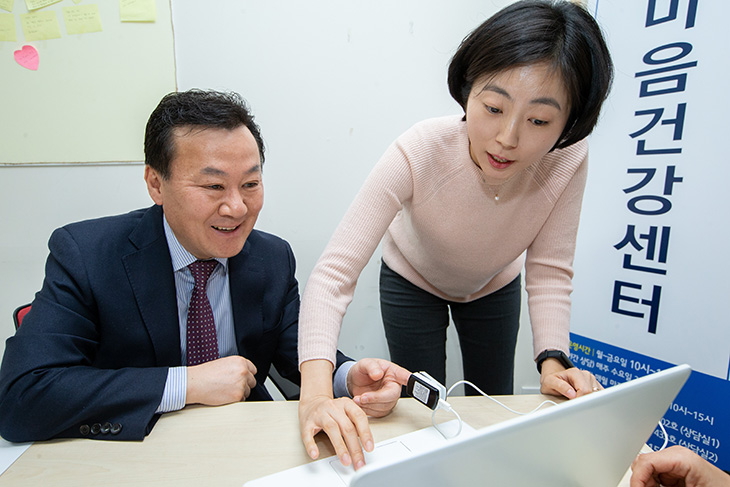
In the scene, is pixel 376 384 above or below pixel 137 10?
below

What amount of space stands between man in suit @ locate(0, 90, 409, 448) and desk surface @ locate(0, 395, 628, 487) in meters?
0.03

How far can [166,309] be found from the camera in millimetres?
1041

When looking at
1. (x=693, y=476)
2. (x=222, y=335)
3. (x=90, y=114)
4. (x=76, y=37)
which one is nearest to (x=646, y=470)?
(x=693, y=476)

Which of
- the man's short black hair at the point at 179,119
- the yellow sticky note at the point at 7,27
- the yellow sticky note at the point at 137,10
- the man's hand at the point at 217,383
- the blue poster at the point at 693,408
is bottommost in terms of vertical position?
the blue poster at the point at 693,408

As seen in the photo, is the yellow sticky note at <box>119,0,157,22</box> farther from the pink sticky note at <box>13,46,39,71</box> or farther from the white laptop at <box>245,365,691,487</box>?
the white laptop at <box>245,365,691,487</box>

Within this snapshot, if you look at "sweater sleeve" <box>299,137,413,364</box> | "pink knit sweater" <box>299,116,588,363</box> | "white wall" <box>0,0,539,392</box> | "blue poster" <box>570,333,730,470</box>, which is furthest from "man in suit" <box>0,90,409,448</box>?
"blue poster" <box>570,333,730,470</box>

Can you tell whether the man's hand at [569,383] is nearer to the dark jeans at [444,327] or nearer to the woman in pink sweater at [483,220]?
the woman in pink sweater at [483,220]

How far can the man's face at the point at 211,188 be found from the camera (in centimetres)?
100

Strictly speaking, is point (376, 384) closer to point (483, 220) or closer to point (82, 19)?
point (483, 220)

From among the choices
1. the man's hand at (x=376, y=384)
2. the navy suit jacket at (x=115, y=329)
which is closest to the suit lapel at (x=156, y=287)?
the navy suit jacket at (x=115, y=329)

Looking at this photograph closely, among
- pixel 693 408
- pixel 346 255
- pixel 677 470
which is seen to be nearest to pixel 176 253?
pixel 346 255

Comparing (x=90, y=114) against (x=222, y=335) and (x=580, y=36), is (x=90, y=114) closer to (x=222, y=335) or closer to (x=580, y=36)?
(x=222, y=335)

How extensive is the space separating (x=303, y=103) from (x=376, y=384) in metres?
1.28

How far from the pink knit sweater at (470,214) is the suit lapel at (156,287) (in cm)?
36
